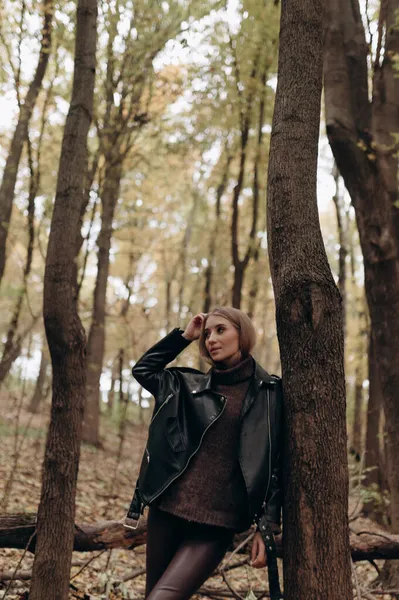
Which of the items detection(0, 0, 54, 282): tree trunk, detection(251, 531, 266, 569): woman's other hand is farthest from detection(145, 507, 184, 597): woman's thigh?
detection(0, 0, 54, 282): tree trunk

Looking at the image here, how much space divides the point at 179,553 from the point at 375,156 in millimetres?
5263

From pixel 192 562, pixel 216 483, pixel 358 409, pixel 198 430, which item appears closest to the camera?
pixel 192 562

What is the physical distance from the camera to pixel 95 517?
804cm

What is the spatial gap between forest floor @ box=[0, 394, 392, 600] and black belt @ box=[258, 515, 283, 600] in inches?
Answer: 49.9

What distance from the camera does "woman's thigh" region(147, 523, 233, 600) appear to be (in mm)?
2756

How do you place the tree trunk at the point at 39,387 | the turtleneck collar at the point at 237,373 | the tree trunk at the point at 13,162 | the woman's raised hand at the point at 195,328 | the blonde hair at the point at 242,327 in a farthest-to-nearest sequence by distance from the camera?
1. the tree trunk at the point at 39,387
2. the tree trunk at the point at 13,162
3. the woman's raised hand at the point at 195,328
4. the blonde hair at the point at 242,327
5. the turtleneck collar at the point at 237,373

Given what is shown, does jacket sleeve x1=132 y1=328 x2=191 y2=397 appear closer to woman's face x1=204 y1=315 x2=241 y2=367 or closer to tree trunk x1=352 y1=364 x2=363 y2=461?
woman's face x1=204 y1=315 x2=241 y2=367

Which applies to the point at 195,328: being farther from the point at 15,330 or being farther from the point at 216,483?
the point at 15,330

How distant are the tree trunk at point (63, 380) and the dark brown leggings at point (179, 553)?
0.90m

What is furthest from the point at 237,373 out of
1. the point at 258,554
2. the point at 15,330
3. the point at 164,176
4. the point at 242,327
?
the point at 164,176

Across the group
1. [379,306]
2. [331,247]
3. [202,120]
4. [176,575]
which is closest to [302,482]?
[176,575]

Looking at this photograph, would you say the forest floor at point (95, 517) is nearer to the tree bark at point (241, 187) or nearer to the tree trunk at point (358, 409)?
the tree trunk at point (358, 409)

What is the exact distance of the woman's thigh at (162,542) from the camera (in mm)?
3049

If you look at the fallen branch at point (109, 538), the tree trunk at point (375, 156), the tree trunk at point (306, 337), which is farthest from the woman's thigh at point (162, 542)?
the tree trunk at point (375, 156)
